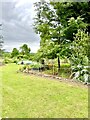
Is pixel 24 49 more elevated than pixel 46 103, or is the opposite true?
pixel 24 49

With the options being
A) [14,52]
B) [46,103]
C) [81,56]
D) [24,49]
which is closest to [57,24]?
[81,56]

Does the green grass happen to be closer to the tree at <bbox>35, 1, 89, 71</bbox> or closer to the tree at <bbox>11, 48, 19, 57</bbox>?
the tree at <bbox>35, 1, 89, 71</bbox>

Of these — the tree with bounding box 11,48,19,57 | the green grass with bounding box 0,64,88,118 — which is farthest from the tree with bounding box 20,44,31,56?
the green grass with bounding box 0,64,88,118

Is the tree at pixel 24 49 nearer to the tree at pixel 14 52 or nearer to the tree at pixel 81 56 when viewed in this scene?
the tree at pixel 14 52

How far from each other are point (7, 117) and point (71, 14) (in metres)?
9.05

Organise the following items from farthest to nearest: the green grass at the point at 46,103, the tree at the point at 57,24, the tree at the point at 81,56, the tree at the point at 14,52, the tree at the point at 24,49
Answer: the tree at the point at 14,52 < the tree at the point at 24,49 < the tree at the point at 57,24 < the tree at the point at 81,56 < the green grass at the point at 46,103

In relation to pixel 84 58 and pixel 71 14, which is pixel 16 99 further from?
pixel 71 14

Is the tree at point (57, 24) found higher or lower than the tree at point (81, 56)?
higher

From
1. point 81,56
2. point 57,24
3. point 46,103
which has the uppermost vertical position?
point 57,24

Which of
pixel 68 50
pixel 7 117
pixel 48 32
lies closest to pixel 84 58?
pixel 68 50

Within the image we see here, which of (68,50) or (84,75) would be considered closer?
(84,75)

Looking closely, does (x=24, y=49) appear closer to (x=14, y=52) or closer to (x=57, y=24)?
(x=14, y=52)

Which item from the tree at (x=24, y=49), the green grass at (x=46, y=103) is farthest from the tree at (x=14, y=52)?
the green grass at (x=46, y=103)

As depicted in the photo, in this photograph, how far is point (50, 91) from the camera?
7.75 metres
